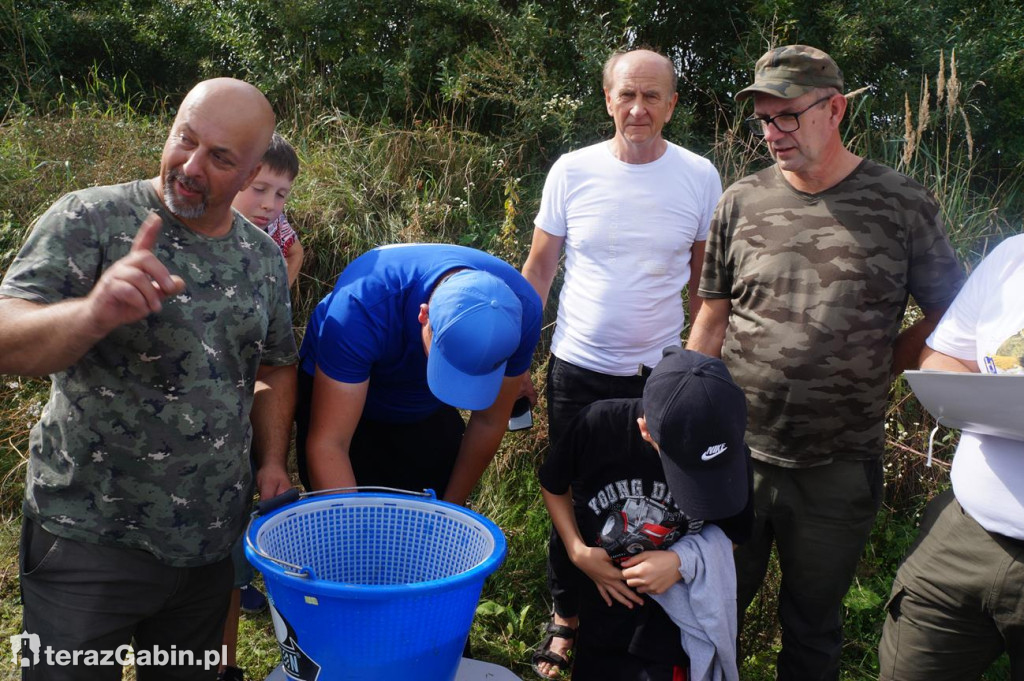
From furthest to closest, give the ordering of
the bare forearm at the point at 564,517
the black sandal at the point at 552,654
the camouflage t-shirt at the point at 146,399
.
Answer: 1. the black sandal at the point at 552,654
2. the bare forearm at the point at 564,517
3. the camouflage t-shirt at the point at 146,399

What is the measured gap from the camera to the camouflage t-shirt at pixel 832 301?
8.42 feet

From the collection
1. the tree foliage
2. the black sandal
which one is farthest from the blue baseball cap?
the tree foliage

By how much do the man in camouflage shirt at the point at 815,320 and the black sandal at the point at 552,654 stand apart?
30.8 inches

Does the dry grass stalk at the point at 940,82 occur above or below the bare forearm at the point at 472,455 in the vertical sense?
above

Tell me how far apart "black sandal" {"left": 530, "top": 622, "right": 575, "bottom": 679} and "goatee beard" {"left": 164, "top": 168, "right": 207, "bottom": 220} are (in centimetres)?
216

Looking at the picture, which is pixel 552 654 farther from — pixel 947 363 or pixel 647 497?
pixel 947 363

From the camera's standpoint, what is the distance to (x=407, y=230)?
16.5 feet

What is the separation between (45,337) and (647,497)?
1.55 meters

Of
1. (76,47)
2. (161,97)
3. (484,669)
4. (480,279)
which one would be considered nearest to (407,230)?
(480,279)

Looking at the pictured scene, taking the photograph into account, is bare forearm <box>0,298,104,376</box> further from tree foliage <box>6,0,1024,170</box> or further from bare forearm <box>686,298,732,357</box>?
tree foliage <box>6,0,1024,170</box>

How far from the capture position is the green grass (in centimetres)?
358

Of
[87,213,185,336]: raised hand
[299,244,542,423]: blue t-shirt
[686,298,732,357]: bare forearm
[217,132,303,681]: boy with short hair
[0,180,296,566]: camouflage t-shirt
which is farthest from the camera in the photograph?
[217,132,303,681]: boy with short hair

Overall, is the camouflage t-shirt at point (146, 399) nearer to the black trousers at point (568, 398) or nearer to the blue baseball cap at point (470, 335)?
the blue baseball cap at point (470, 335)

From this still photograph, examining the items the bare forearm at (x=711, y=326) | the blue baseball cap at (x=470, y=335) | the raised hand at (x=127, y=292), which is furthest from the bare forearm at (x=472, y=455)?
the raised hand at (x=127, y=292)
